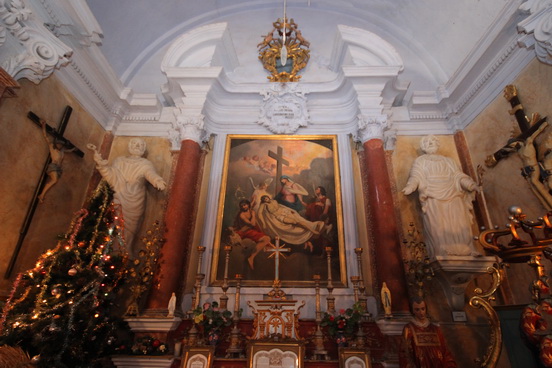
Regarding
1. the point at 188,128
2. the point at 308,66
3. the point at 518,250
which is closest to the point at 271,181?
the point at 188,128

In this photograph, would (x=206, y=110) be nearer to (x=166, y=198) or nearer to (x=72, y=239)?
(x=166, y=198)

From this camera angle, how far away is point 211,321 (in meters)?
4.51

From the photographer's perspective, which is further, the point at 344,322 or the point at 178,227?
the point at 178,227

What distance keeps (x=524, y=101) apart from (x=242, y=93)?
4.93m

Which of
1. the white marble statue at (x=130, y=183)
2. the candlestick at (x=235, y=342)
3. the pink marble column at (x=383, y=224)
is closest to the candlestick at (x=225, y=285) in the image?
the candlestick at (x=235, y=342)

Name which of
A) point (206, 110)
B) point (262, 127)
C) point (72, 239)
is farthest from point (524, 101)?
point (72, 239)

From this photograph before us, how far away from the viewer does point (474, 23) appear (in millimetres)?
6168

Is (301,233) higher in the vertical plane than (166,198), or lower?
lower

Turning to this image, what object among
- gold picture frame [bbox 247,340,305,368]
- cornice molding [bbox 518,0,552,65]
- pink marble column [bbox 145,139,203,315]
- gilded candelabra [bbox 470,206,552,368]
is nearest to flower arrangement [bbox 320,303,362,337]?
gold picture frame [bbox 247,340,305,368]

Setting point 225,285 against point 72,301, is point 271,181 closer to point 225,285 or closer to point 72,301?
point 225,285

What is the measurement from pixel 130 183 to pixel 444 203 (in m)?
→ 5.32

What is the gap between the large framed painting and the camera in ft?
18.6

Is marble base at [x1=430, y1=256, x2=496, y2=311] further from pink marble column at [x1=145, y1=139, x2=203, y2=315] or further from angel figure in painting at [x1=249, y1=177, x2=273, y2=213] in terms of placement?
pink marble column at [x1=145, y1=139, x2=203, y2=315]

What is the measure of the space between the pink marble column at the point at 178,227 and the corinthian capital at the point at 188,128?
4.9 inches
